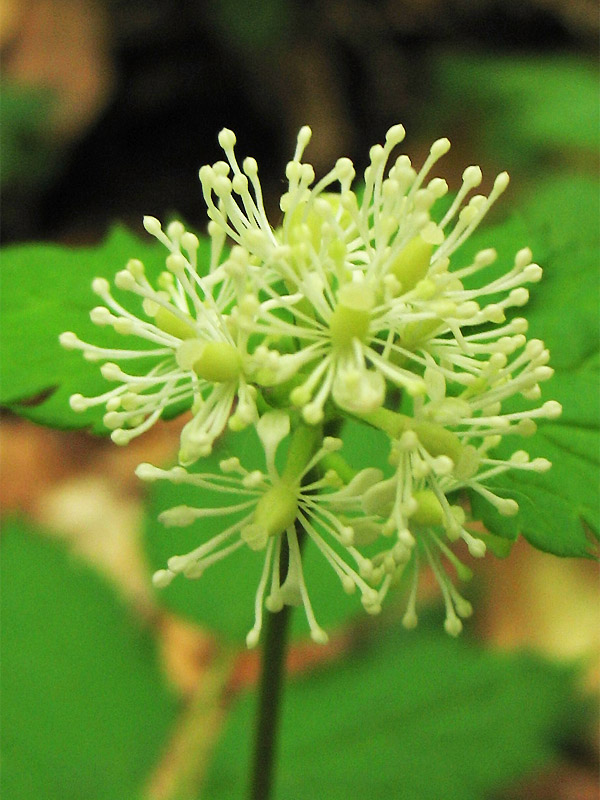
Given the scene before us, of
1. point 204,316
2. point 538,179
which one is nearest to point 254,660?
point 204,316

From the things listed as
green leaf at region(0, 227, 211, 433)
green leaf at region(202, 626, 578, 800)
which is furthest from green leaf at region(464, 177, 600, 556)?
green leaf at region(202, 626, 578, 800)

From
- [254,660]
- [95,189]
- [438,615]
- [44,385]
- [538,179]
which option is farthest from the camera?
[95,189]

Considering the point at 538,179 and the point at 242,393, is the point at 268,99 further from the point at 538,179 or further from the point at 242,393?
the point at 242,393

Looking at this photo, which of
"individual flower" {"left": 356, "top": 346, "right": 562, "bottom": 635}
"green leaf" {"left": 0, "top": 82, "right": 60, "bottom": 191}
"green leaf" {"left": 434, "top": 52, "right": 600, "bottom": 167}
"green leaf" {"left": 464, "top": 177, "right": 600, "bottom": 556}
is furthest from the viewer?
"green leaf" {"left": 0, "top": 82, "right": 60, "bottom": 191}

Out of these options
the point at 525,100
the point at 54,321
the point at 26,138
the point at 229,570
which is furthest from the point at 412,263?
the point at 26,138

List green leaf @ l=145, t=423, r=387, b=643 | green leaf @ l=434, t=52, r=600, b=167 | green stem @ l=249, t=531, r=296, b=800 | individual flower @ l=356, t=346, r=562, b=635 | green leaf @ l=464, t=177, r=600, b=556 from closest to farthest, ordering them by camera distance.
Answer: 1. individual flower @ l=356, t=346, r=562, b=635
2. green leaf @ l=464, t=177, r=600, b=556
3. green stem @ l=249, t=531, r=296, b=800
4. green leaf @ l=145, t=423, r=387, b=643
5. green leaf @ l=434, t=52, r=600, b=167

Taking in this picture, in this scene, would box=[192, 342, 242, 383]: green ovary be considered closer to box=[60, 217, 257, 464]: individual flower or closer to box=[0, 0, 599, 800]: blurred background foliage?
box=[60, 217, 257, 464]: individual flower

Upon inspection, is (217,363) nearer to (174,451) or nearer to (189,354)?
(189,354)
